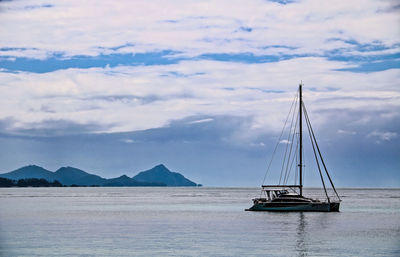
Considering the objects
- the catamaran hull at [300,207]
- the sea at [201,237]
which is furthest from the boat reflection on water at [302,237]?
the catamaran hull at [300,207]

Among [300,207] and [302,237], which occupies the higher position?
[300,207]

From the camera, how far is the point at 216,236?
5244 cm

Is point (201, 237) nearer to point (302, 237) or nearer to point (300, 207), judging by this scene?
point (302, 237)

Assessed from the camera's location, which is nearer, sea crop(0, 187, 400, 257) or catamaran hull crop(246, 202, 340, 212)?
sea crop(0, 187, 400, 257)

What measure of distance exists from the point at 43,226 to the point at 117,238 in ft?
49.6

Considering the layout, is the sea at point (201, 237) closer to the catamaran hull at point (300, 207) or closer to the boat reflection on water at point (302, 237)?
the boat reflection on water at point (302, 237)

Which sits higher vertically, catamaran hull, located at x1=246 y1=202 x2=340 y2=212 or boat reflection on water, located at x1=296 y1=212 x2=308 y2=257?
catamaran hull, located at x1=246 y1=202 x2=340 y2=212

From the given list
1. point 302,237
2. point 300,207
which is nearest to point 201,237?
point 302,237

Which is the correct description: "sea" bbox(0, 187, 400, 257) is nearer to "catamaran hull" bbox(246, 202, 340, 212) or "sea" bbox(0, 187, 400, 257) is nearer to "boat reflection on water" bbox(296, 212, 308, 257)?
"boat reflection on water" bbox(296, 212, 308, 257)

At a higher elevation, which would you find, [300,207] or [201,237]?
[300,207]

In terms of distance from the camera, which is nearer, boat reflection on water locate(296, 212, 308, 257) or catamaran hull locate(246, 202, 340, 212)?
boat reflection on water locate(296, 212, 308, 257)

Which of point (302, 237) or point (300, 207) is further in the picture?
point (300, 207)

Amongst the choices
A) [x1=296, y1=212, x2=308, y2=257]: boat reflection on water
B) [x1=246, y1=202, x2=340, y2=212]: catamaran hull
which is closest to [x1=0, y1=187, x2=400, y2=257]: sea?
[x1=296, y1=212, x2=308, y2=257]: boat reflection on water

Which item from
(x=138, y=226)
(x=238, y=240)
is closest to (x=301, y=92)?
(x=138, y=226)
